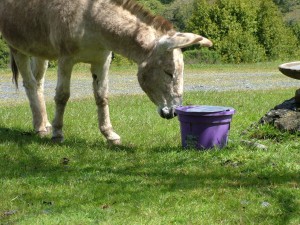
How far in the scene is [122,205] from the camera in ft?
13.6

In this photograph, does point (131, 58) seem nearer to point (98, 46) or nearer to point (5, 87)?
point (98, 46)

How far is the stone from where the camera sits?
654cm

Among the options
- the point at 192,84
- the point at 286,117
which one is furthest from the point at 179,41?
the point at 192,84

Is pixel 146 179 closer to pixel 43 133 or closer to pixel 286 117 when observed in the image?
pixel 286 117

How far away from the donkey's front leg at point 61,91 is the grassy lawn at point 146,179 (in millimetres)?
166

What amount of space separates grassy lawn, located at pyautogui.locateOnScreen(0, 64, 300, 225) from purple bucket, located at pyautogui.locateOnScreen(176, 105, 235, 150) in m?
0.14

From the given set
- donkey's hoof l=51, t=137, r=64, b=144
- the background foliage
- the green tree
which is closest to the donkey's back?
donkey's hoof l=51, t=137, r=64, b=144

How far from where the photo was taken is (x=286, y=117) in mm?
6664

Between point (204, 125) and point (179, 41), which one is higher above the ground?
point (179, 41)

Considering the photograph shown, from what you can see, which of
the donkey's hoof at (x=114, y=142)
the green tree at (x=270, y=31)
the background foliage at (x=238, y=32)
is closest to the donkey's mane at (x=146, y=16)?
the donkey's hoof at (x=114, y=142)

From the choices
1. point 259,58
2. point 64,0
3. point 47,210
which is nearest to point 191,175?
point 47,210

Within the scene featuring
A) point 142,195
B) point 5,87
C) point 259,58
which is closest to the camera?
point 142,195

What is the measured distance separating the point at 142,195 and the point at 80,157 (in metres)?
1.63

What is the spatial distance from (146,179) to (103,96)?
204cm
